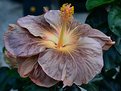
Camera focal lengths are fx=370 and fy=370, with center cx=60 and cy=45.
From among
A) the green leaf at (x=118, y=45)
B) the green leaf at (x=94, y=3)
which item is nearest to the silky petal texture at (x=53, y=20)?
the green leaf at (x=94, y=3)

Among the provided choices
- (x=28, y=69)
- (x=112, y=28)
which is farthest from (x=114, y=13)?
(x=28, y=69)

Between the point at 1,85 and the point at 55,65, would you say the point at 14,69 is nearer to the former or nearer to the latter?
the point at 1,85

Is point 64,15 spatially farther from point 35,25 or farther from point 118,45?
point 118,45

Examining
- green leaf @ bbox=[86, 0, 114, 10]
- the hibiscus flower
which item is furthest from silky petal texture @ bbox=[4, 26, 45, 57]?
green leaf @ bbox=[86, 0, 114, 10]

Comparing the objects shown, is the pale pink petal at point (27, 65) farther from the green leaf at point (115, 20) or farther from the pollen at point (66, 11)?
the green leaf at point (115, 20)

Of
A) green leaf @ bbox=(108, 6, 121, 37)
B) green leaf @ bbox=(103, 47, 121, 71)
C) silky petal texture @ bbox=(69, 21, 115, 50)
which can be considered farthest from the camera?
green leaf @ bbox=(103, 47, 121, 71)

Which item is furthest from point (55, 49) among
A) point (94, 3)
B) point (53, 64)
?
point (94, 3)

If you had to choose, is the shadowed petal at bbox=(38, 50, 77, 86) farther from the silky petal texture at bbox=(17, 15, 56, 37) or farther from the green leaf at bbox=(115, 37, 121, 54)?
the green leaf at bbox=(115, 37, 121, 54)
